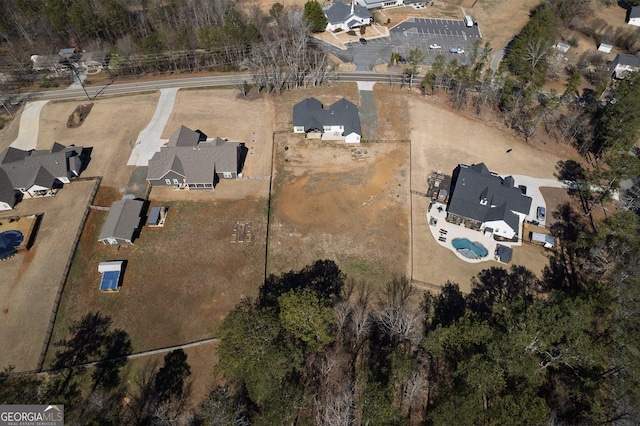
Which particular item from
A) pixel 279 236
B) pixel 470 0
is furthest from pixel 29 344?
pixel 470 0

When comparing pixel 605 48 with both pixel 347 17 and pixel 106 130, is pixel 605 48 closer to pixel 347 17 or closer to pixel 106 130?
pixel 347 17

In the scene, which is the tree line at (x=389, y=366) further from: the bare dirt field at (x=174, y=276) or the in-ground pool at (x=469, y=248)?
the in-ground pool at (x=469, y=248)

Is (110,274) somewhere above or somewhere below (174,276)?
above

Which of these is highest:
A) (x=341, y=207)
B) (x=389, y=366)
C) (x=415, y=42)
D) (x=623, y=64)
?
(x=415, y=42)

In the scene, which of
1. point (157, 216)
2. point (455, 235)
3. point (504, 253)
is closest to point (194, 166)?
point (157, 216)

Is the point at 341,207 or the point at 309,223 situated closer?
the point at 309,223

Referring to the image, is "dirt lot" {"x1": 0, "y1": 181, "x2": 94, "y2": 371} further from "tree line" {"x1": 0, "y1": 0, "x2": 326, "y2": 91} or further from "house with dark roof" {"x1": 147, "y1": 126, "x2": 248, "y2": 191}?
"tree line" {"x1": 0, "y1": 0, "x2": 326, "y2": 91}

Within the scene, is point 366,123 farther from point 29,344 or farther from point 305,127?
point 29,344
